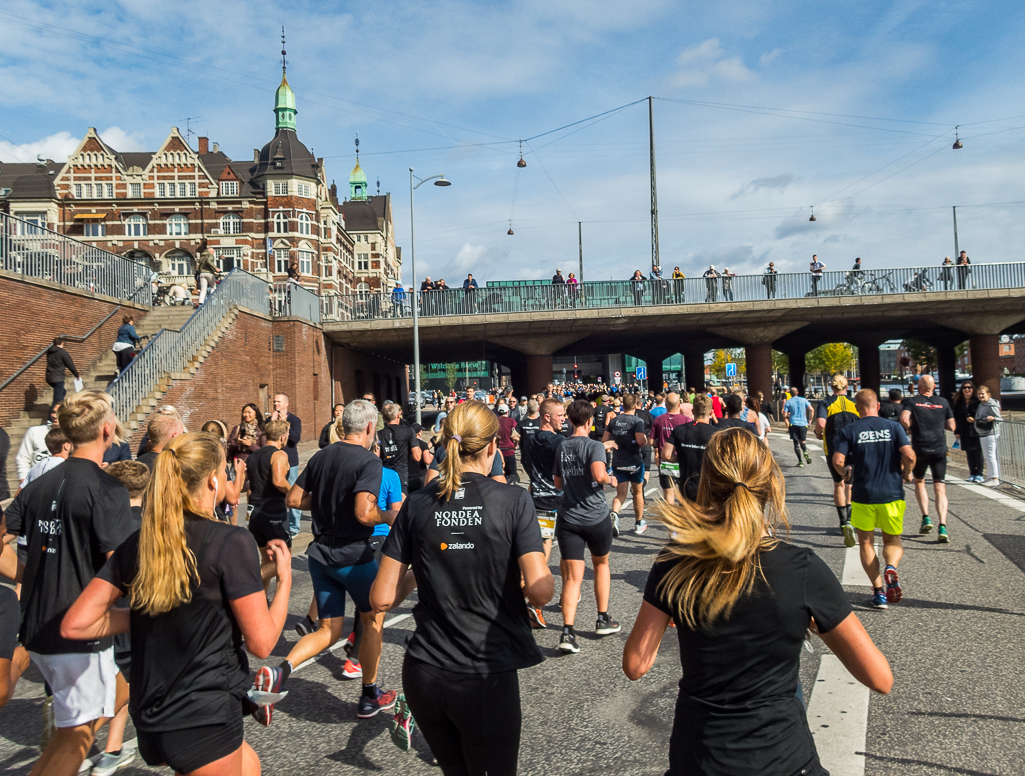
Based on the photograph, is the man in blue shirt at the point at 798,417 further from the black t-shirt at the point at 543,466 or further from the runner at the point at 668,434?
the black t-shirt at the point at 543,466

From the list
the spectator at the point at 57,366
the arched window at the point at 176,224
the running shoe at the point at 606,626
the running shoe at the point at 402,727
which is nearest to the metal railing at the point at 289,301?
the spectator at the point at 57,366

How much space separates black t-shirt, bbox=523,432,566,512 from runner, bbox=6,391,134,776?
12.6 feet

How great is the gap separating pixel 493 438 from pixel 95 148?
61.5 m

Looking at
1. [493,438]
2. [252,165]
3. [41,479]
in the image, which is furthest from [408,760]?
[252,165]

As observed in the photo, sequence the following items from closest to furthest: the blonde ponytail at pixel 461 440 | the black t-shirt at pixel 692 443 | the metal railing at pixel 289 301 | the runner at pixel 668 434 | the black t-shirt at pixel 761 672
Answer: the black t-shirt at pixel 761 672, the blonde ponytail at pixel 461 440, the black t-shirt at pixel 692 443, the runner at pixel 668 434, the metal railing at pixel 289 301

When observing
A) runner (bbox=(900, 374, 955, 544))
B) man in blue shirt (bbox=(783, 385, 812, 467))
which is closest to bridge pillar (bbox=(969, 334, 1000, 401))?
man in blue shirt (bbox=(783, 385, 812, 467))

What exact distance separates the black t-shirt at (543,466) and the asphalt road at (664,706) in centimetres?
104

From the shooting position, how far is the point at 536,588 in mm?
2732

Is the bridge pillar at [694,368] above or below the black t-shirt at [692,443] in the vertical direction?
above

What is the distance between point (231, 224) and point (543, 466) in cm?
5226

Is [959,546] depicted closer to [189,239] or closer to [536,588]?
[536,588]

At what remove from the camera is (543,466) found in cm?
686

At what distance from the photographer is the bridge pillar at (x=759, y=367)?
1216 inches

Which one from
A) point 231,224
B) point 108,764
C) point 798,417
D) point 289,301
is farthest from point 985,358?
point 231,224
